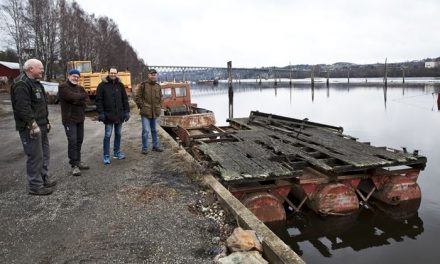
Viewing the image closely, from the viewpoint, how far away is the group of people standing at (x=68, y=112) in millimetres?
5430

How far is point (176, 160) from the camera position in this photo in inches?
321

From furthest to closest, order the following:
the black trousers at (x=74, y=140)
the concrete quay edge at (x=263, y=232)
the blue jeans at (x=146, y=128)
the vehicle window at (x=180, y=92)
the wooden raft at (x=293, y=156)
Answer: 1. the vehicle window at (x=180, y=92)
2. the blue jeans at (x=146, y=128)
3. the wooden raft at (x=293, y=156)
4. the black trousers at (x=74, y=140)
5. the concrete quay edge at (x=263, y=232)

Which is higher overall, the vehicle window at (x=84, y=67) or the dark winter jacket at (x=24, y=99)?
A: the vehicle window at (x=84, y=67)

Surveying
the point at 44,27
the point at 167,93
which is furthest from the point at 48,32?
the point at 167,93

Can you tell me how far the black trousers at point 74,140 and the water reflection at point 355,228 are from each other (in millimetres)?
3876

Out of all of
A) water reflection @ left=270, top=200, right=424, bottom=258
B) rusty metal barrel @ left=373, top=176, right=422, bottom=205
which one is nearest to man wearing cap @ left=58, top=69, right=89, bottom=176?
water reflection @ left=270, top=200, right=424, bottom=258

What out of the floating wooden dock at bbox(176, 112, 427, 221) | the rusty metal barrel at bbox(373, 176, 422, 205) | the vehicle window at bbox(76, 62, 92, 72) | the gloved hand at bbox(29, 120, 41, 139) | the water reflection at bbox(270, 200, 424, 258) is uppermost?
the vehicle window at bbox(76, 62, 92, 72)

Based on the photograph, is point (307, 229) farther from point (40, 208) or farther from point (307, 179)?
point (40, 208)

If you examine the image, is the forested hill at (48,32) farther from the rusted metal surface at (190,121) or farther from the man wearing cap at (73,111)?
the man wearing cap at (73,111)

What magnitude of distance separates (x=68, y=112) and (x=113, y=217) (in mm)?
2704

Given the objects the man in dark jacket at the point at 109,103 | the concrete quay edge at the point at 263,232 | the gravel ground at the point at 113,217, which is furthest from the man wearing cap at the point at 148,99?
the concrete quay edge at the point at 263,232

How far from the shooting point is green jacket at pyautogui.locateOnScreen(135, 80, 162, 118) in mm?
8602

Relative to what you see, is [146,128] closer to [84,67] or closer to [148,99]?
[148,99]

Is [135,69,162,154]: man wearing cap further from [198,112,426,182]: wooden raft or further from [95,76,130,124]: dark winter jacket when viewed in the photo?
[198,112,426,182]: wooden raft
